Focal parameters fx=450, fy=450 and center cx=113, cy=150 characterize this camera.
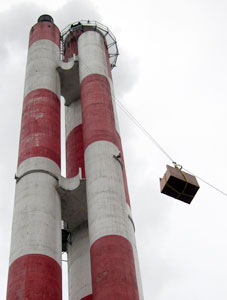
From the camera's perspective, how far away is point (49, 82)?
101ft

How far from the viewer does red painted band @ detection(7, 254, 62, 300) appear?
65.7 feet

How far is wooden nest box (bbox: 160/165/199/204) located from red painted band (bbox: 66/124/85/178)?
8.27 metres

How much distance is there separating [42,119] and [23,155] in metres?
2.91

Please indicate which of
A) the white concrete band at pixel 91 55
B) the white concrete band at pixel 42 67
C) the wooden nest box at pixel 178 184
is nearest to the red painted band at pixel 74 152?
the white concrete band at pixel 42 67

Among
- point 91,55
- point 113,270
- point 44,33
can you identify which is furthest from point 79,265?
point 44,33

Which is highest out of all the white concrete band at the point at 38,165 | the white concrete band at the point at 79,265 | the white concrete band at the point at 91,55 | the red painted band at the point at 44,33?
the red painted band at the point at 44,33

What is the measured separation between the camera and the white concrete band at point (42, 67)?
101 feet

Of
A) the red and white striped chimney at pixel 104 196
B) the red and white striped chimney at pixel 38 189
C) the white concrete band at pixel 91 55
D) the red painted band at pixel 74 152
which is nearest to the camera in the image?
the red and white striped chimney at pixel 104 196

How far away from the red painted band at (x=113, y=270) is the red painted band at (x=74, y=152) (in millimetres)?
8418

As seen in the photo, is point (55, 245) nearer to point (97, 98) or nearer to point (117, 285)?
point (117, 285)

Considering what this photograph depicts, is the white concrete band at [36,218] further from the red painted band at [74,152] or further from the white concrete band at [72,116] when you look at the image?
Answer: the white concrete band at [72,116]

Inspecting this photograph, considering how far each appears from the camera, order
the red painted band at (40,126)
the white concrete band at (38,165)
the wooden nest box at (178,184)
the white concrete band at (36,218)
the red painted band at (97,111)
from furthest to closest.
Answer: the red painted band at (97,111) → the red painted band at (40,126) → the white concrete band at (38,165) → the wooden nest box at (178,184) → the white concrete band at (36,218)

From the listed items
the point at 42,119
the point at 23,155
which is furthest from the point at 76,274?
the point at 42,119

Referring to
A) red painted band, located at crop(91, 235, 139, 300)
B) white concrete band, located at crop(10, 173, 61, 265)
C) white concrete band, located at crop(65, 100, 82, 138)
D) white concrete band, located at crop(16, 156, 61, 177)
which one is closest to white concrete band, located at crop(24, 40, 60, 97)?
white concrete band, located at crop(65, 100, 82, 138)
